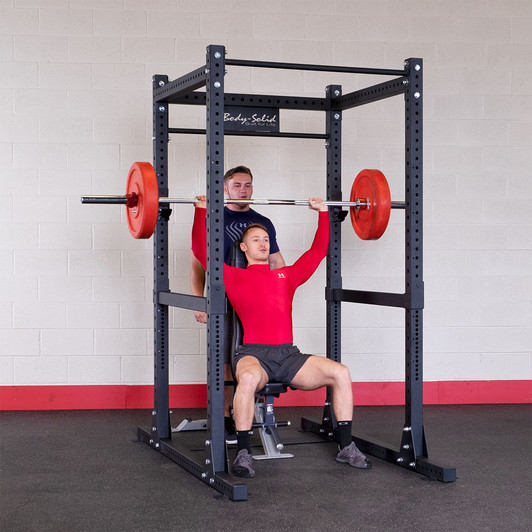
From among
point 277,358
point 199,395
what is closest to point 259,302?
point 277,358

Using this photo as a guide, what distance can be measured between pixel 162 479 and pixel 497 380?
269 cm

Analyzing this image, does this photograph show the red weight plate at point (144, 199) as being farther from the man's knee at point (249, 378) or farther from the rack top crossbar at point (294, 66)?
the man's knee at point (249, 378)

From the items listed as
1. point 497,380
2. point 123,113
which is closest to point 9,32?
point 123,113

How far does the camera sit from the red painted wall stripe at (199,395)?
16.1 ft

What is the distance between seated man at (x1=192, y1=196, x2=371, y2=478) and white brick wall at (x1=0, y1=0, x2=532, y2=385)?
123cm

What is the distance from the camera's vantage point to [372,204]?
12.3ft

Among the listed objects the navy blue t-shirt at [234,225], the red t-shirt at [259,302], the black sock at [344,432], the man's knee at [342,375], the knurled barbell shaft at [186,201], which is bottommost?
the black sock at [344,432]

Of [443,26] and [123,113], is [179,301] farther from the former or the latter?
[443,26]

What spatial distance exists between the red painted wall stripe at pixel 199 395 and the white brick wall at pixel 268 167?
6 cm

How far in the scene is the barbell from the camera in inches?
135

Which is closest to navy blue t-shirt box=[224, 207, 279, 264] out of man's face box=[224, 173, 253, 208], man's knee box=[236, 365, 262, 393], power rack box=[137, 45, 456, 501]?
man's face box=[224, 173, 253, 208]

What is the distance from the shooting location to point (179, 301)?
11.9 feet

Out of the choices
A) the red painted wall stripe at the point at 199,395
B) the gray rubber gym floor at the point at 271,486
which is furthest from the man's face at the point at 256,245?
the red painted wall stripe at the point at 199,395

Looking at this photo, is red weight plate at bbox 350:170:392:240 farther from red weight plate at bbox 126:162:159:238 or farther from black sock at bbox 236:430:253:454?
black sock at bbox 236:430:253:454
